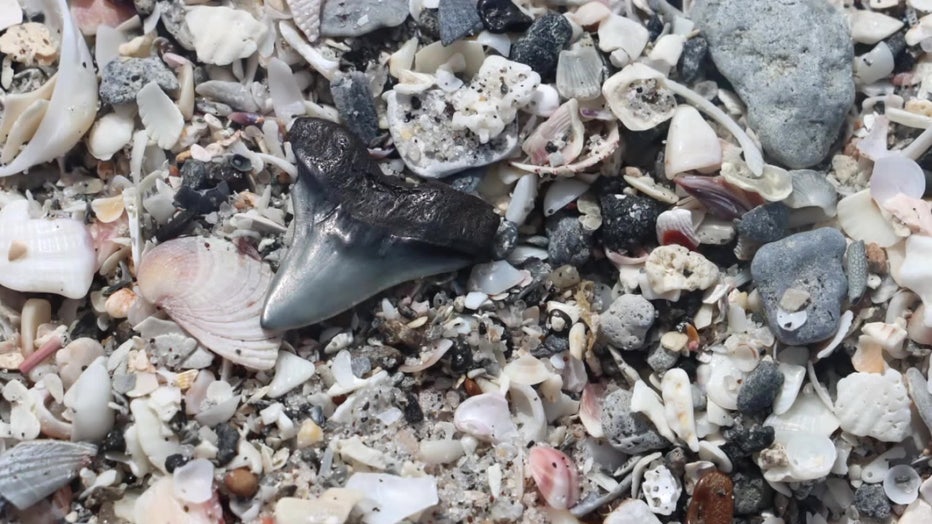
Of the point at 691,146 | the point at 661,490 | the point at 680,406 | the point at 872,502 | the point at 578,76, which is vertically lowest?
the point at 872,502

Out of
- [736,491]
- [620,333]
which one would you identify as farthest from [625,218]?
[736,491]

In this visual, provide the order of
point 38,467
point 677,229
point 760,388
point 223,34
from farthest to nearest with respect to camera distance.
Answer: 1. point 223,34
2. point 677,229
3. point 760,388
4. point 38,467

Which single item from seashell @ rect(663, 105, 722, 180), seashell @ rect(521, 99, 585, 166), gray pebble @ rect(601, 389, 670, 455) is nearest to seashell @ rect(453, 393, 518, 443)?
gray pebble @ rect(601, 389, 670, 455)

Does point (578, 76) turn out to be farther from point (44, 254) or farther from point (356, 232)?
point (44, 254)

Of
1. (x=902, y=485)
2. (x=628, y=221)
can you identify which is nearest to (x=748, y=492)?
(x=902, y=485)

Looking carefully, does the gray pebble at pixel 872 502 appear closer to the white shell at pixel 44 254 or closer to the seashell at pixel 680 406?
the seashell at pixel 680 406
